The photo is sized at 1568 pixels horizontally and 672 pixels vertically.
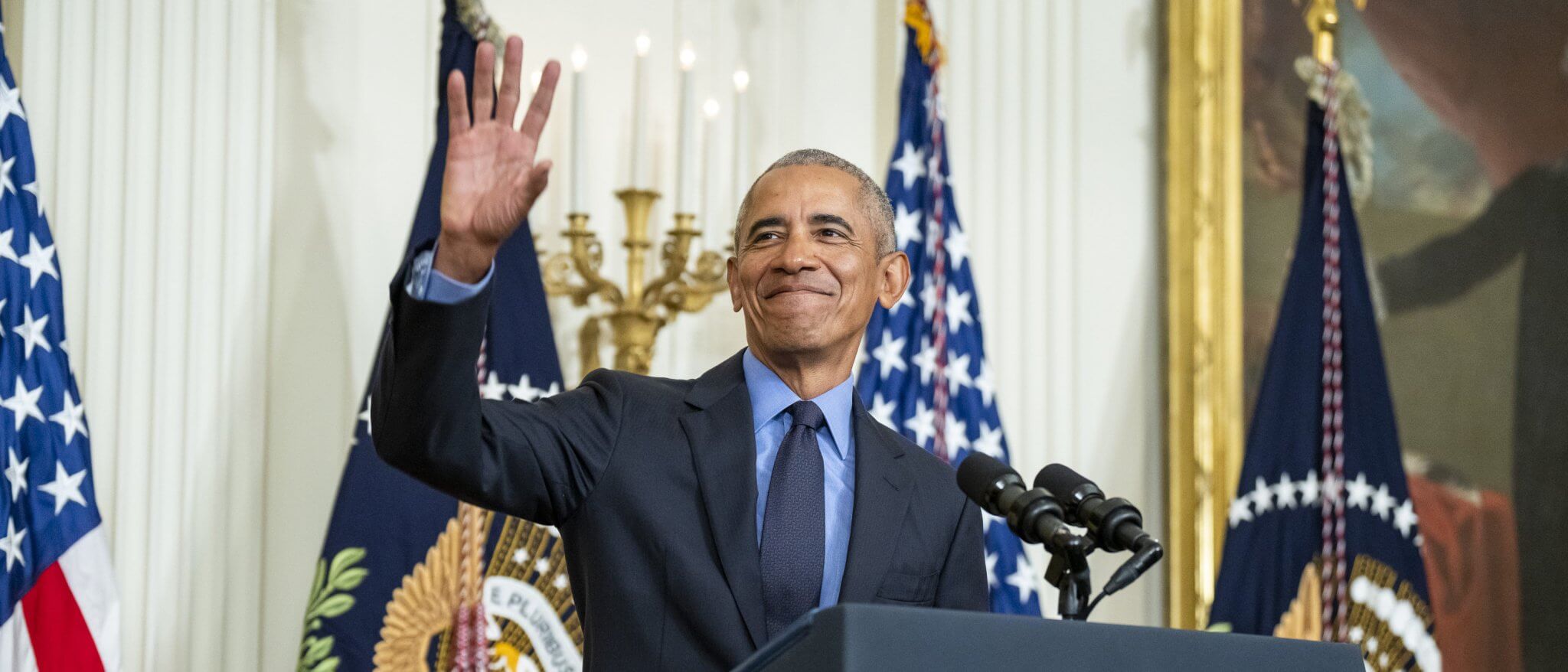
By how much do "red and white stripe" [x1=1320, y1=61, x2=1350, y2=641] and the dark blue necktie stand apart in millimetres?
3004

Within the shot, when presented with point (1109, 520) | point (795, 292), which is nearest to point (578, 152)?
point (795, 292)

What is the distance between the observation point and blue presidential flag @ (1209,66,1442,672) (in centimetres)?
481

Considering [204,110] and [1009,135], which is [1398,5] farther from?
[204,110]

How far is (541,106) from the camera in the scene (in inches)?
76.2

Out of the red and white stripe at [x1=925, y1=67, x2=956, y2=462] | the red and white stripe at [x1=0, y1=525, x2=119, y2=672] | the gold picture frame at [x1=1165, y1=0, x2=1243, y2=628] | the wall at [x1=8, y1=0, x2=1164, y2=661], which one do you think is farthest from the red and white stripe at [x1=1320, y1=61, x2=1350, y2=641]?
the red and white stripe at [x1=0, y1=525, x2=119, y2=672]

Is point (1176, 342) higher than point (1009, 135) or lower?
lower

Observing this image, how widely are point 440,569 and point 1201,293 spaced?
253cm

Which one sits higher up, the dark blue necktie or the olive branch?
the dark blue necktie

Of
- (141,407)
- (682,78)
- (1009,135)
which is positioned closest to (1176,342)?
(1009,135)

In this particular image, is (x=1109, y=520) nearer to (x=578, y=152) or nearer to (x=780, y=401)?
(x=780, y=401)

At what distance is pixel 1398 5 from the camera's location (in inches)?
207

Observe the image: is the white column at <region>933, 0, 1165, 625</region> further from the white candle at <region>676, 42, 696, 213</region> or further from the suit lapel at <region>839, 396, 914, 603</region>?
the suit lapel at <region>839, 396, 914, 603</region>

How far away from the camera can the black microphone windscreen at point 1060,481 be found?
1.75m

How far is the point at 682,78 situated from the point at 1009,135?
4.17 ft
